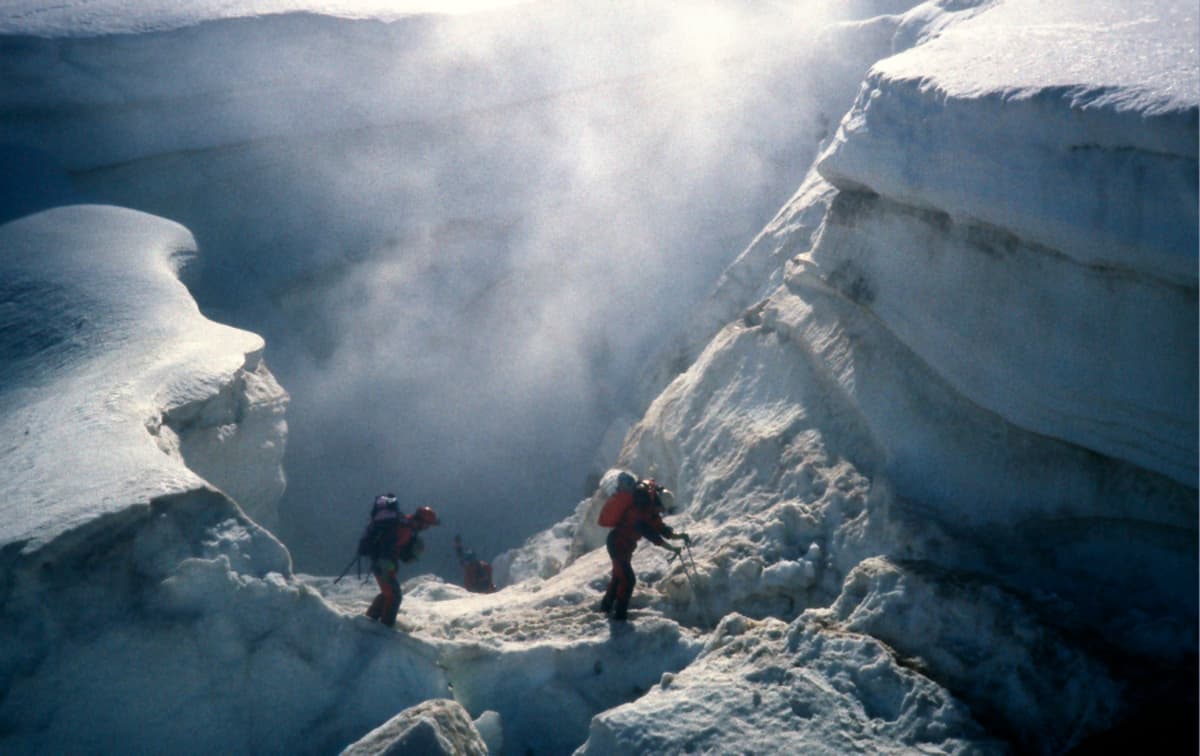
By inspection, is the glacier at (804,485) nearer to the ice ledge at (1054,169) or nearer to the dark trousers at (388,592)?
the ice ledge at (1054,169)

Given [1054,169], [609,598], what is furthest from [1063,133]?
[609,598]

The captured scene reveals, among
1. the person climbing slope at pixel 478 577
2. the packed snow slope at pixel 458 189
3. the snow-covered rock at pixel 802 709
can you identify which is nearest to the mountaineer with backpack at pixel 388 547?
the snow-covered rock at pixel 802 709

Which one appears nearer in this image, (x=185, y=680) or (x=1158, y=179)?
(x=1158, y=179)

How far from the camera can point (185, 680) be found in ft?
13.5

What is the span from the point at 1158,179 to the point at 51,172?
27.8ft

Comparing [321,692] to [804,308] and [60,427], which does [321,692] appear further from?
[804,308]

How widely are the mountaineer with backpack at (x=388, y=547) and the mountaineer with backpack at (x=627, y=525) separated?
98 cm

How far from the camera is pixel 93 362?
5898mm

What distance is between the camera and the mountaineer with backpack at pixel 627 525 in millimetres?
5488

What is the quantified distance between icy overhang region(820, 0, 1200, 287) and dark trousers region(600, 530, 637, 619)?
2.26 m

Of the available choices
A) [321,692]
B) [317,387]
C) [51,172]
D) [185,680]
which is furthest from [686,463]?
[51,172]

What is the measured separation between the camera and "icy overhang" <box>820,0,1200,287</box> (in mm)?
3787

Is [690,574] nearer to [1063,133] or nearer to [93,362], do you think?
[1063,133]

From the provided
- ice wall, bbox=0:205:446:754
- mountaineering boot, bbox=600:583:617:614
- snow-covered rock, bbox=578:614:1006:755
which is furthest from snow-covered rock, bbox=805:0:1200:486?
ice wall, bbox=0:205:446:754
